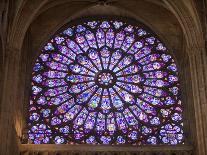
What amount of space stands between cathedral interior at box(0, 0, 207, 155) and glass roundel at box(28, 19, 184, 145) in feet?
0.11

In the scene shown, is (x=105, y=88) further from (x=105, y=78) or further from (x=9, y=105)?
(x=9, y=105)

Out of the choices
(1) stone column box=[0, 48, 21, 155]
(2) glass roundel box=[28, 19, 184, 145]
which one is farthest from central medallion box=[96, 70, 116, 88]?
(1) stone column box=[0, 48, 21, 155]

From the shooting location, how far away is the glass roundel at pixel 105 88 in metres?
21.1

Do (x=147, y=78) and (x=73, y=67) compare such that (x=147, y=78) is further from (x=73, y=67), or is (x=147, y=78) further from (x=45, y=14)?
(x=45, y=14)

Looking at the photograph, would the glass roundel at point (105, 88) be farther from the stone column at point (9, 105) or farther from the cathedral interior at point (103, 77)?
the stone column at point (9, 105)

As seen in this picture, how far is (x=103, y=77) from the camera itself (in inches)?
882

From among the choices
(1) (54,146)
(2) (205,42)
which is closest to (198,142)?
(2) (205,42)

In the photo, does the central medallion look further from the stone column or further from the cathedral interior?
the stone column

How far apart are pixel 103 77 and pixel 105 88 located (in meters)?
0.45

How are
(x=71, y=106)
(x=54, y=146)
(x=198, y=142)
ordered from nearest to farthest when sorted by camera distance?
(x=198, y=142)
(x=54, y=146)
(x=71, y=106)

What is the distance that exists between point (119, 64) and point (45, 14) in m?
3.07

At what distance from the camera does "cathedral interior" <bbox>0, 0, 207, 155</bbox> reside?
19844 millimetres

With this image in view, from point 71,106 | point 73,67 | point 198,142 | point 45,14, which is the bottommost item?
point 198,142

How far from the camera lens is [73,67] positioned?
74.1ft
